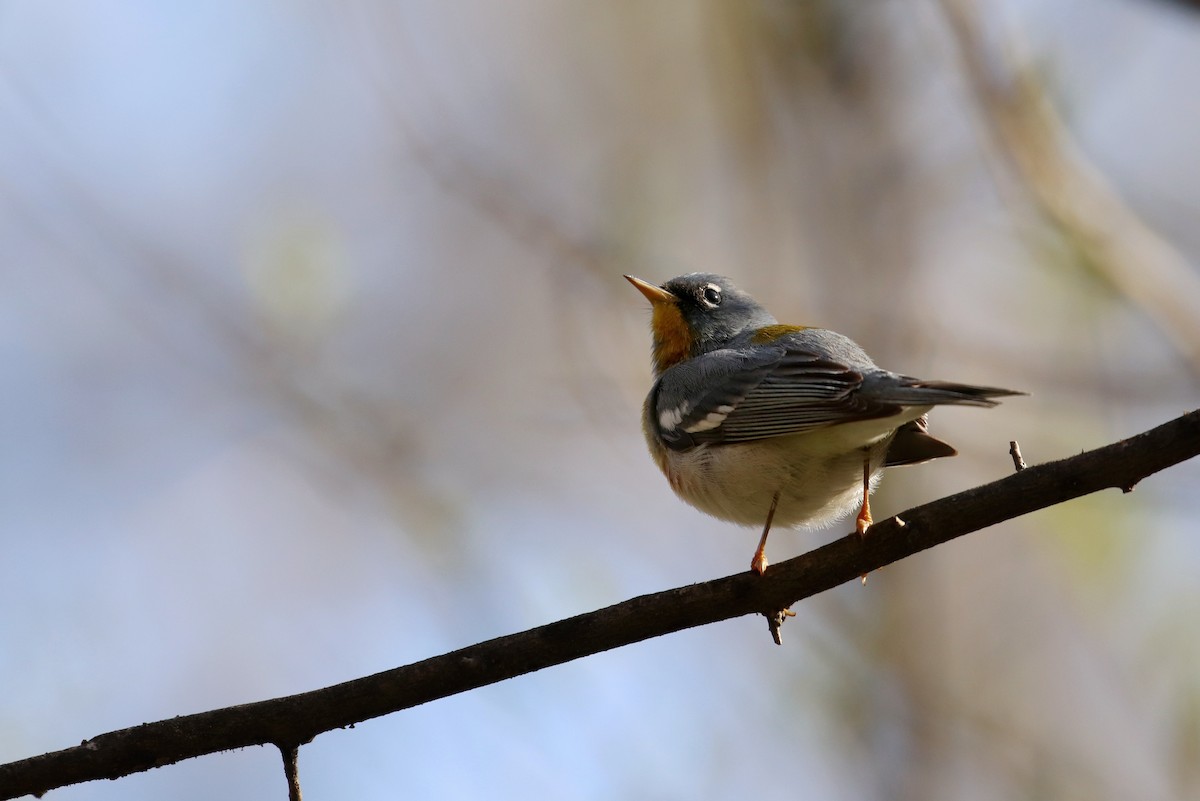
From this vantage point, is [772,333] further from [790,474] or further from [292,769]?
[292,769]

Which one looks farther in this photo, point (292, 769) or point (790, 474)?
A: point (790, 474)

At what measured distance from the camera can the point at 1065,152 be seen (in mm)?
7008

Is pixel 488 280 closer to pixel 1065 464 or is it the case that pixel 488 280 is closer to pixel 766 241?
pixel 766 241

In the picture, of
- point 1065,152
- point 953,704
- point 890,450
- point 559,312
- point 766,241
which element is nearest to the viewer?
point 890,450

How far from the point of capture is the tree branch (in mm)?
3051

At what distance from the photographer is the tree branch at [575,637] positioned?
3.05 meters

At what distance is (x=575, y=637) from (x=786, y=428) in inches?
50.1

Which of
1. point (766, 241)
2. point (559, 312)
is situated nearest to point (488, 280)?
point (559, 312)

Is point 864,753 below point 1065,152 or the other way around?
below

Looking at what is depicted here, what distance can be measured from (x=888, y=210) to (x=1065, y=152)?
202cm

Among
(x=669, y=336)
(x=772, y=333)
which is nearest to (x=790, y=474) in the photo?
(x=772, y=333)

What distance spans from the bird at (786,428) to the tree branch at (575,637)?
0.18 meters

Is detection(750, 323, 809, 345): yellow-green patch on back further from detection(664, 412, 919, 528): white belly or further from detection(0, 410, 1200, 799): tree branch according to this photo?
detection(0, 410, 1200, 799): tree branch

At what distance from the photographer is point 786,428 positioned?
409cm
